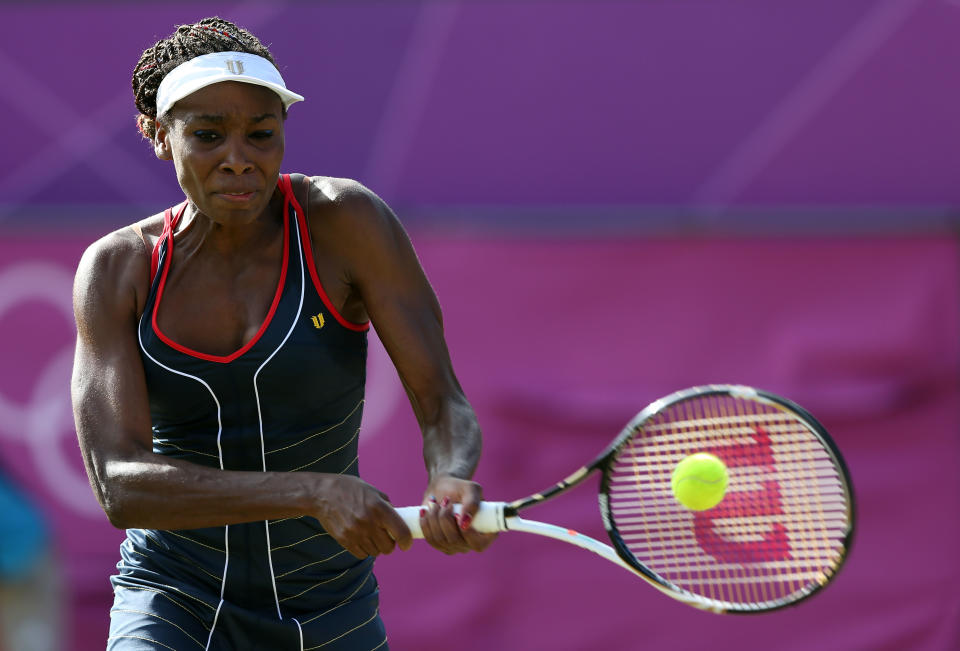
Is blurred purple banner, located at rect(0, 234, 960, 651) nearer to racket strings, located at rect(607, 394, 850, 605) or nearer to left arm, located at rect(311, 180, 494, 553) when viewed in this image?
racket strings, located at rect(607, 394, 850, 605)

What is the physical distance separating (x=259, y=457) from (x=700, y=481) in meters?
0.97

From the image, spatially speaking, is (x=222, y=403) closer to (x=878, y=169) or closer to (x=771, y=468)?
(x=771, y=468)

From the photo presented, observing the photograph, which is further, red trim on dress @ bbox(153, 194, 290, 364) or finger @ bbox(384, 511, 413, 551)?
red trim on dress @ bbox(153, 194, 290, 364)

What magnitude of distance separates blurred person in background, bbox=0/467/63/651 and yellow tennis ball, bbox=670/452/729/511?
193 cm

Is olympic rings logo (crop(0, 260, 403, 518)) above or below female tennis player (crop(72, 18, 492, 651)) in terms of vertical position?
above

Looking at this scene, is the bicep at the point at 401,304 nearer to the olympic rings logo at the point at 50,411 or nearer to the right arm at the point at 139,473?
the right arm at the point at 139,473

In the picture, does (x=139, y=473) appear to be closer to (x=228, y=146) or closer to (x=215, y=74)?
(x=228, y=146)

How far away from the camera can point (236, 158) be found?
9.80 feet

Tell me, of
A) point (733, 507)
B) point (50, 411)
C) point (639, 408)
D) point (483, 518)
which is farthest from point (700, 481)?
point (50, 411)

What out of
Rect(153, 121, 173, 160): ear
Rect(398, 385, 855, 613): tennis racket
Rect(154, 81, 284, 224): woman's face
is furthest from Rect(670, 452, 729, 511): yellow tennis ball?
Rect(153, 121, 173, 160): ear

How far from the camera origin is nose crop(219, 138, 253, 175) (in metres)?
2.99

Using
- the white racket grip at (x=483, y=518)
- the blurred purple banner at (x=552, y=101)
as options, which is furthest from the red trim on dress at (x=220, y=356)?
the blurred purple banner at (x=552, y=101)

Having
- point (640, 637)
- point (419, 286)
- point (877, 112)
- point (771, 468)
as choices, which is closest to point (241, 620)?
point (419, 286)

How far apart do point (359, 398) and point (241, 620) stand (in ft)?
1.84
